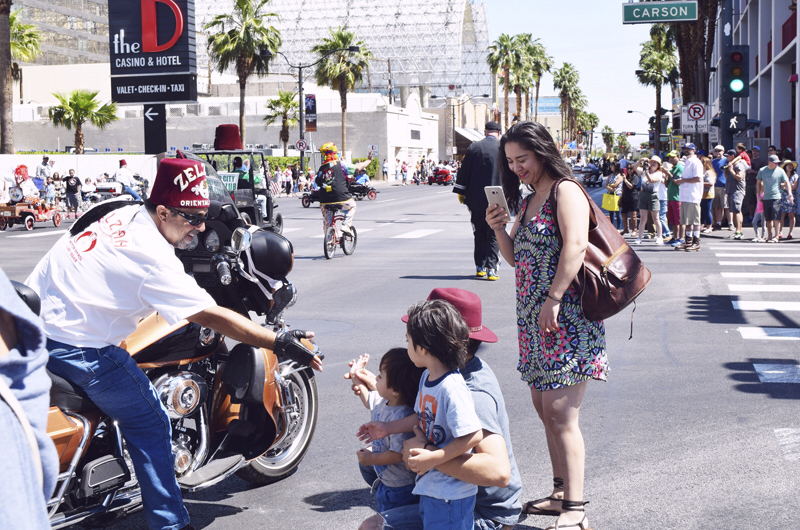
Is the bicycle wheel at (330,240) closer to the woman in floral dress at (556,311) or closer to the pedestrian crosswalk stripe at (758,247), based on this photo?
the pedestrian crosswalk stripe at (758,247)

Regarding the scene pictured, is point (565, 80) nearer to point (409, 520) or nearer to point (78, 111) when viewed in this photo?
point (78, 111)

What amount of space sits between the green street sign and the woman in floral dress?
18.8 meters

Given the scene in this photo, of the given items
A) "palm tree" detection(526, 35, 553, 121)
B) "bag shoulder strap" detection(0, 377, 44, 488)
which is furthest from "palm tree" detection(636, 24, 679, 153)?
"bag shoulder strap" detection(0, 377, 44, 488)

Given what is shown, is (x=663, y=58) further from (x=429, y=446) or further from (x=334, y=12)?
(x=429, y=446)

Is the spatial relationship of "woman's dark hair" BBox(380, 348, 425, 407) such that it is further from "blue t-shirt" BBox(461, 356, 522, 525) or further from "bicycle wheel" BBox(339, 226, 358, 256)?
"bicycle wheel" BBox(339, 226, 358, 256)

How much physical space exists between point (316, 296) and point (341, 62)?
167 ft

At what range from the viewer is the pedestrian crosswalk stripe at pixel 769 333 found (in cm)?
847

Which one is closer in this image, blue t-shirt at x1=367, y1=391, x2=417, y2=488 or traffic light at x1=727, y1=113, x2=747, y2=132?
blue t-shirt at x1=367, y1=391, x2=417, y2=488

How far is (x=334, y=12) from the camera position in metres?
124

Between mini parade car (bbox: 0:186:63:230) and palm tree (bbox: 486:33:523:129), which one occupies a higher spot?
palm tree (bbox: 486:33:523:129)

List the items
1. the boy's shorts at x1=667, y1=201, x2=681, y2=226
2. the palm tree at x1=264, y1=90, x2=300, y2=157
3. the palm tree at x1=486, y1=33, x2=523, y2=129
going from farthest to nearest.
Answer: the palm tree at x1=486, y1=33, x2=523, y2=129 < the palm tree at x1=264, y1=90, x2=300, y2=157 < the boy's shorts at x1=667, y1=201, x2=681, y2=226

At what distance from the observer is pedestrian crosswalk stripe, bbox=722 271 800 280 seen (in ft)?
40.9

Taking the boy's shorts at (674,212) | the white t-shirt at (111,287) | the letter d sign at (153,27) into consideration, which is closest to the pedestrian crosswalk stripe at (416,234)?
the boy's shorts at (674,212)

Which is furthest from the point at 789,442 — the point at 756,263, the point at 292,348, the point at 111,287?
the point at 756,263
